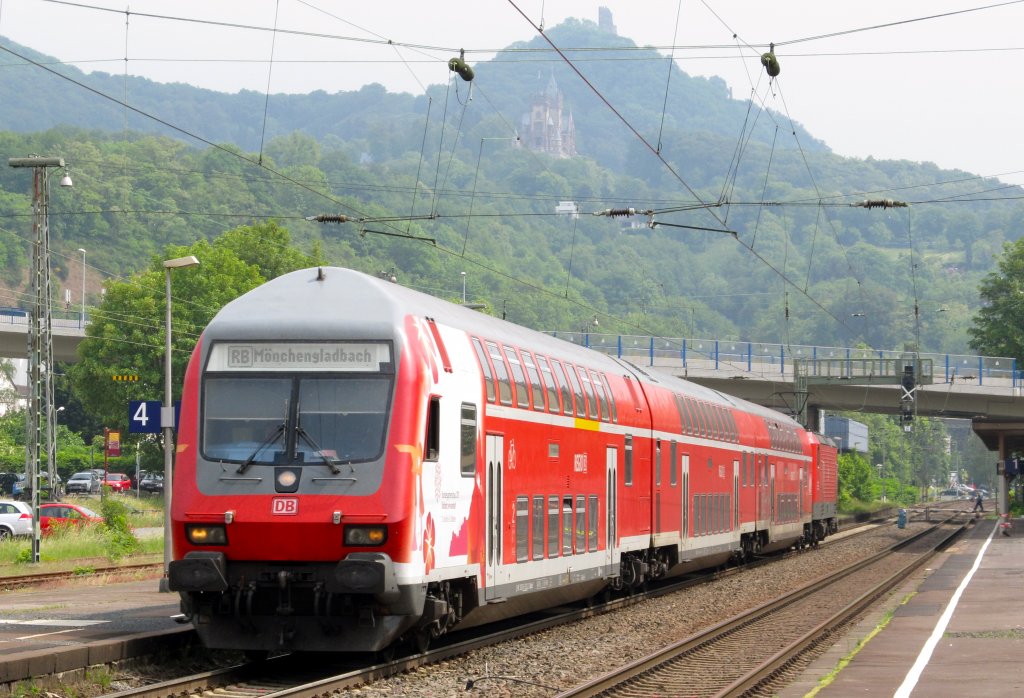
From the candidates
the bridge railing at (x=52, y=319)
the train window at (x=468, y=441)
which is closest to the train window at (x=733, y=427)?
the train window at (x=468, y=441)

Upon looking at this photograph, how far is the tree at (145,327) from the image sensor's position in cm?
7231

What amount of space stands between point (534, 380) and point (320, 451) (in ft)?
17.3

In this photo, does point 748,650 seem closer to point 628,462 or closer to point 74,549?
point 628,462

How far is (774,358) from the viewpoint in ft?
230

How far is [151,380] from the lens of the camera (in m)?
73.0

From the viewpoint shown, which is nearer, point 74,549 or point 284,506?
point 284,506

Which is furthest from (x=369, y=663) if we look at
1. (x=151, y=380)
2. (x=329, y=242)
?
(x=329, y=242)

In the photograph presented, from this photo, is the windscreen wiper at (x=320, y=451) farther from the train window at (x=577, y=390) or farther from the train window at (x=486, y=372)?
the train window at (x=577, y=390)

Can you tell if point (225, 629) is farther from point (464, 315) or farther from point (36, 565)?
point (36, 565)

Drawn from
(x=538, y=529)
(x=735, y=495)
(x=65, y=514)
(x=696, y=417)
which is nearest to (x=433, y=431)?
(x=538, y=529)

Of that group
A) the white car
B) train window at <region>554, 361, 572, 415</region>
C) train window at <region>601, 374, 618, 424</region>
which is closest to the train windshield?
train window at <region>554, 361, 572, 415</region>

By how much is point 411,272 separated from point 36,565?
10558 cm

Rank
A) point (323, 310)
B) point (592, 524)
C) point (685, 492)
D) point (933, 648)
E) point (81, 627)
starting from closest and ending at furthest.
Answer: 1. point (323, 310)
2. point (933, 648)
3. point (81, 627)
4. point (592, 524)
5. point (685, 492)

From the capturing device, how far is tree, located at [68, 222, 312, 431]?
72312mm
